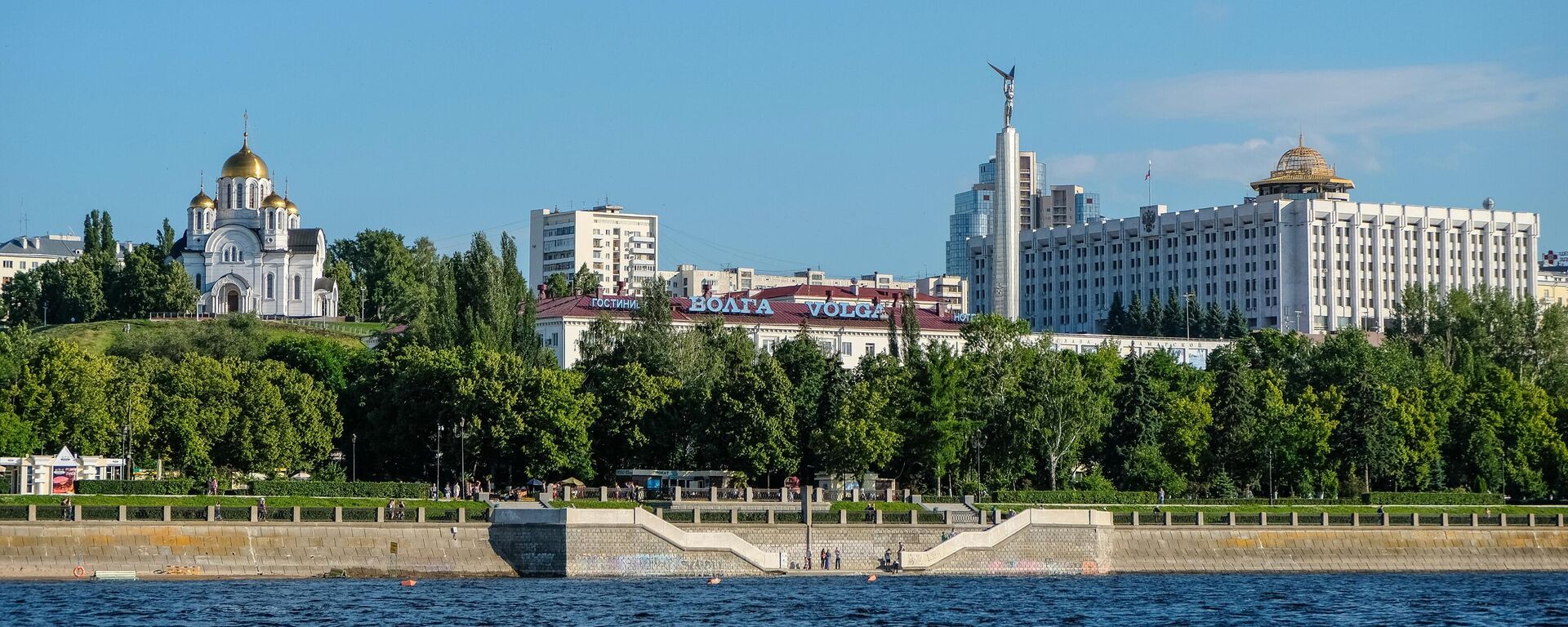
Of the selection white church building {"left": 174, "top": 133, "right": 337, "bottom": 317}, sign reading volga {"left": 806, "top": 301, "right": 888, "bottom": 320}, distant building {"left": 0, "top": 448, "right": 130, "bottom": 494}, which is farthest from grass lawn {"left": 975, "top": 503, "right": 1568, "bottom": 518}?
white church building {"left": 174, "top": 133, "right": 337, "bottom": 317}

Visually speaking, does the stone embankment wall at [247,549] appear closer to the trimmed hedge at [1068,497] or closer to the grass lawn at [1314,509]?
the grass lawn at [1314,509]

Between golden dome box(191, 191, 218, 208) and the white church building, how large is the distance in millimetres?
73

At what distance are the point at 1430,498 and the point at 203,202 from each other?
4790 inches

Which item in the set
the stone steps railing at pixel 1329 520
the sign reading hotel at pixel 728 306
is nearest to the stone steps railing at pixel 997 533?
the stone steps railing at pixel 1329 520

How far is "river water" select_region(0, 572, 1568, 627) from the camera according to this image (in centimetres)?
6381

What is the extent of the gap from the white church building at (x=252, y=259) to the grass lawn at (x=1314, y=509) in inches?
4176

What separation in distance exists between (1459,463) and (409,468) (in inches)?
2170

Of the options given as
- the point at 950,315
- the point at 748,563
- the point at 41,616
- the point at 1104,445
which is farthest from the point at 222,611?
the point at 950,315

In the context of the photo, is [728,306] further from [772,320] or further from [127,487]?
[127,487]

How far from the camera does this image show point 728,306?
157 metres

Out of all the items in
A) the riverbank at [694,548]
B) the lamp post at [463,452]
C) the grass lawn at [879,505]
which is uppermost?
the lamp post at [463,452]

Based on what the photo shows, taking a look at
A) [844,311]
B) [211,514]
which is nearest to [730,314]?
[844,311]

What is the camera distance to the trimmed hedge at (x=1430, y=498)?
103375 millimetres

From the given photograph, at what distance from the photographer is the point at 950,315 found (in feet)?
579
